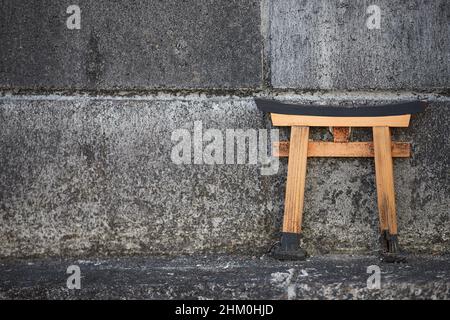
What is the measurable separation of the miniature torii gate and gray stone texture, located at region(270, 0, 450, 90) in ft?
0.55

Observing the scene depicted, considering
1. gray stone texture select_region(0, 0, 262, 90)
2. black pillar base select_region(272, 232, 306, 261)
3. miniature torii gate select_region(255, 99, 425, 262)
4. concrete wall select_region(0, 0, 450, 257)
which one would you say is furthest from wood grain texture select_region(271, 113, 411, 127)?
black pillar base select_region(272, 232, 306, 261)

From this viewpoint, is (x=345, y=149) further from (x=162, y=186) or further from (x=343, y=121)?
(x=162, y=186)

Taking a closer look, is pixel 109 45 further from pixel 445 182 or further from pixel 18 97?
pixel 445 182

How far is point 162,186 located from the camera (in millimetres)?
2809

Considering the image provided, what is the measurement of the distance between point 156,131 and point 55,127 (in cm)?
51

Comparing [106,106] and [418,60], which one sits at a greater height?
[418,60]

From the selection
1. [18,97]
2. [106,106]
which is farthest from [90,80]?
[18,97]

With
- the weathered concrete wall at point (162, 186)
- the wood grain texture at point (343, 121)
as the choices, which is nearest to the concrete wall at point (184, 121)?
the weathered concrete wall at point (162, 186)

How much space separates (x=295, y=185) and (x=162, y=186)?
673mm

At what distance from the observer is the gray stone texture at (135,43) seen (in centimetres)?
280

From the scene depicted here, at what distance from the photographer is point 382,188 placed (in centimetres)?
267

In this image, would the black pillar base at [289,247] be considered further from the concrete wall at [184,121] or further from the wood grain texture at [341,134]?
the wood grain texture at [341,134]

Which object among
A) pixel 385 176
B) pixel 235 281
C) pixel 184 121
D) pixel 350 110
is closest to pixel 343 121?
pixel 350 110

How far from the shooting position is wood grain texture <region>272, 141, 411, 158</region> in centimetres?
273
